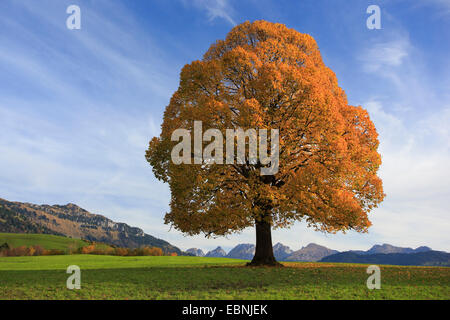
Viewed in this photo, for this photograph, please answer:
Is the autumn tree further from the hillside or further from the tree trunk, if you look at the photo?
the hillside

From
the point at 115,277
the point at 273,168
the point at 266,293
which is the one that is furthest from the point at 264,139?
the point at 115,277

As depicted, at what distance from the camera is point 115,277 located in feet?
65.2

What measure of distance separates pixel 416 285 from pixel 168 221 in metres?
17.8

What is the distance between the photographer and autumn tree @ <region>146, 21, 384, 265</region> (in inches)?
885

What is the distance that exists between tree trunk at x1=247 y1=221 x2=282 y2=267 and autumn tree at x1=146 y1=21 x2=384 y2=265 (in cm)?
8

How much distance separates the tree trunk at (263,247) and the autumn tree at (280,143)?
77mm

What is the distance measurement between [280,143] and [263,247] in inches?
348

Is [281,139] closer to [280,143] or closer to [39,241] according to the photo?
[280,143]

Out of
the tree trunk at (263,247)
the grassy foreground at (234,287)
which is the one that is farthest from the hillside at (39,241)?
the grassy foreground at (234,287)

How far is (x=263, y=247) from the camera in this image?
A: 26188 mm

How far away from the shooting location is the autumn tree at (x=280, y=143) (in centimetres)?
2247

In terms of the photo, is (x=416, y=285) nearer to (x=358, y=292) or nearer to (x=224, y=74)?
(x=358, y=292)

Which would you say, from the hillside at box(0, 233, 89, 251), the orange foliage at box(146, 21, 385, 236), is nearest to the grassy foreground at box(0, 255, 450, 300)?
the orange foliage at box(146, 21, 385, 236)

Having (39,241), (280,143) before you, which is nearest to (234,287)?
(280,143)
